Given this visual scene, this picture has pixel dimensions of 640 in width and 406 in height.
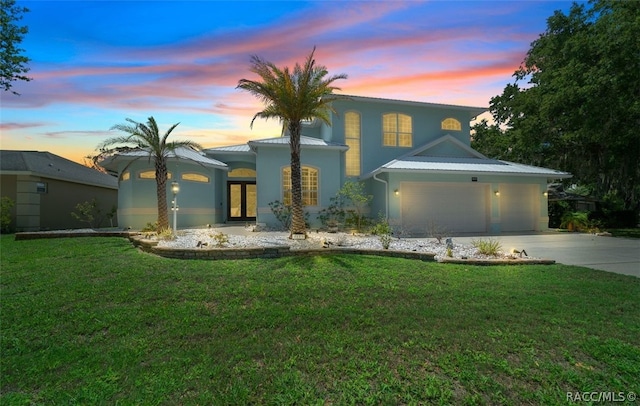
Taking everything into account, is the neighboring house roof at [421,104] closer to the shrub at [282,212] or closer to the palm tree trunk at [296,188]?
the palm tree trunk at [296,188]

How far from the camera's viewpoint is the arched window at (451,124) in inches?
757

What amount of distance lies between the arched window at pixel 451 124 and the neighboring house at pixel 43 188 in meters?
22.9

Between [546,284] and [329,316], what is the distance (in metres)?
4.53

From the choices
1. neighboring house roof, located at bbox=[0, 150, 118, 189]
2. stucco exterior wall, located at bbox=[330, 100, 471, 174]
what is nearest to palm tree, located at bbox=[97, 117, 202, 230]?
neighboring house roof, located at bbox=[0, 150, 118, 189]

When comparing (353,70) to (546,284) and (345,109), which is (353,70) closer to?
(345,109)

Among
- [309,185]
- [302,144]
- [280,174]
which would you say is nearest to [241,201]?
[280,174]

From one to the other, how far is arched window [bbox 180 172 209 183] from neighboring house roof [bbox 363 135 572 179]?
28.7 feet

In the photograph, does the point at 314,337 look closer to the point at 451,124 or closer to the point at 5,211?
the point at 451,124

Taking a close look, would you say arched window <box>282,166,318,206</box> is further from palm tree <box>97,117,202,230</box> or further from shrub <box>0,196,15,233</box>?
shrub <box>0,196,15,233</box>

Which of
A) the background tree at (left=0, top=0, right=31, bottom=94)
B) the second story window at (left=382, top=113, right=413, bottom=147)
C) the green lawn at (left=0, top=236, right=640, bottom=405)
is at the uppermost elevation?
the background tree at (left=0, top=0, right=31, bottom=94)

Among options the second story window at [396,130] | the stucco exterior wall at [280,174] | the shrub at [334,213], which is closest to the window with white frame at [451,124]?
the second story window at [396,130]

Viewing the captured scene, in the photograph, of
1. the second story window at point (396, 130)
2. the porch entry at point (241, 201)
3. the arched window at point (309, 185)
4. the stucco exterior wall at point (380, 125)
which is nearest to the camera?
the arched window at point (309, 185)

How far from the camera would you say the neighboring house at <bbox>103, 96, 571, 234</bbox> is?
15.4 metres

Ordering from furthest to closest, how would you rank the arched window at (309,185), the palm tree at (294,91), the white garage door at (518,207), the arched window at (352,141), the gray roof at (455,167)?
1. the arched window at (352,141)
2. the white garage door at (518,207)
3. the arched window at (309,185)
4. the gray roof at (455,167)
5. the palm tree at (294,91)
